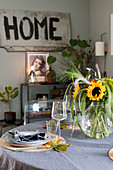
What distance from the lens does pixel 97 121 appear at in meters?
1.53

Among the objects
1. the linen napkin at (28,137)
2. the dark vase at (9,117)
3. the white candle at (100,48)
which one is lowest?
the dark vase at (9,117)

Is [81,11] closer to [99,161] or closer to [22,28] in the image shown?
[22,28]

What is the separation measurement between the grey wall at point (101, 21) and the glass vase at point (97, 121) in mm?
2362

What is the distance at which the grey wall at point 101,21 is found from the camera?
153 inches

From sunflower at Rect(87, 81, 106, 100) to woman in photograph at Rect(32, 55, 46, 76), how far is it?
2.83 metres

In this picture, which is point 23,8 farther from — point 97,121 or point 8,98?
point 97,121

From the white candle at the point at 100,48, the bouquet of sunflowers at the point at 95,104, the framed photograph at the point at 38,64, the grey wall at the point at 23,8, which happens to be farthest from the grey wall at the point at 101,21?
the bouquet of sunflowers at the point at 95,104

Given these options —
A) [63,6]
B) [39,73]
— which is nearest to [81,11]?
[63,6]

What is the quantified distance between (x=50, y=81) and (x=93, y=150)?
9.02 ft

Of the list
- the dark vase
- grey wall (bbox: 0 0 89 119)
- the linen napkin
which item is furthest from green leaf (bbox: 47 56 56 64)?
the linen napkin

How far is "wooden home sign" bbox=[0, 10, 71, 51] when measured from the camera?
13.5 feet

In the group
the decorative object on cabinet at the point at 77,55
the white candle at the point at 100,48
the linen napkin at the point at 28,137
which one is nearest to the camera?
the linen napkin at the point at 28,137

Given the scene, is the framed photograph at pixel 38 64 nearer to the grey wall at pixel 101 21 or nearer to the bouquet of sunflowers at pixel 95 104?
the grey wall at pixel 101 21

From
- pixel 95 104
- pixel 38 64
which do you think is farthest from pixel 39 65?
pixel 95 104
